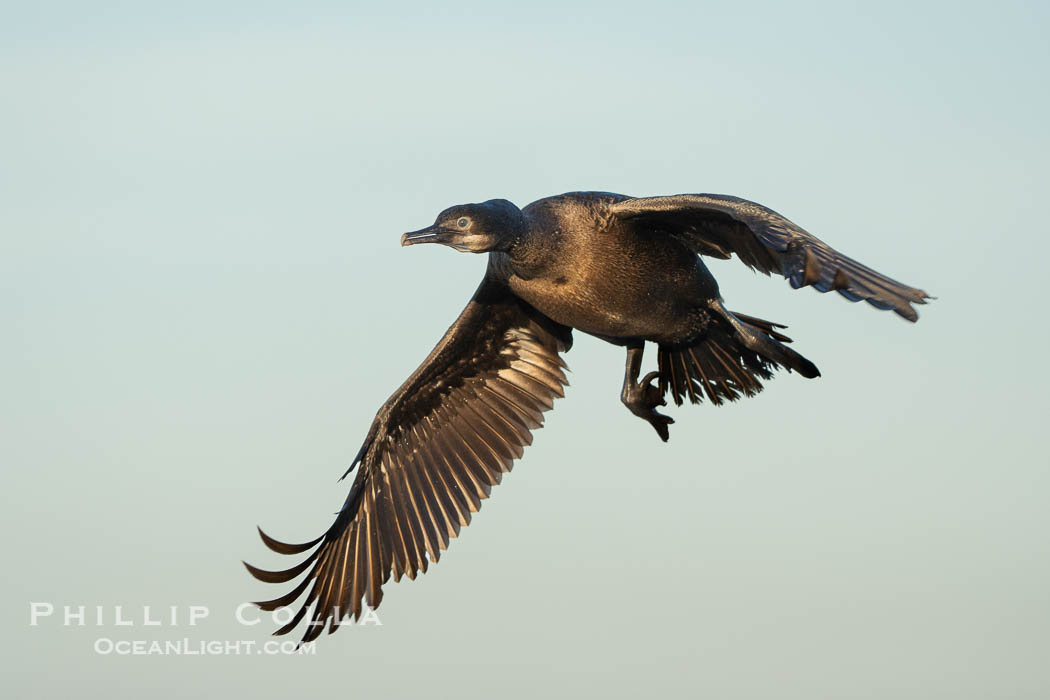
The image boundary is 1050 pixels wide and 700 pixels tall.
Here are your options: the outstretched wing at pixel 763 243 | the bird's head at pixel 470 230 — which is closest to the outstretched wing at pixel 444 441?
the bird's head at pixel 470 230

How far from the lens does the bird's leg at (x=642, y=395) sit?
11555mm

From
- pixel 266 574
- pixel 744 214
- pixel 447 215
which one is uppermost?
pixel 447 215

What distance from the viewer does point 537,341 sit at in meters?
12.1

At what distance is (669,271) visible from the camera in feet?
34.8

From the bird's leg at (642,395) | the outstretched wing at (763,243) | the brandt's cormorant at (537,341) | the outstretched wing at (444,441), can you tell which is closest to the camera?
the outstretched wing at (763,243)

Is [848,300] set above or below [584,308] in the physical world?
below

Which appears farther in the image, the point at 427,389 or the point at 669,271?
the point at 427,389

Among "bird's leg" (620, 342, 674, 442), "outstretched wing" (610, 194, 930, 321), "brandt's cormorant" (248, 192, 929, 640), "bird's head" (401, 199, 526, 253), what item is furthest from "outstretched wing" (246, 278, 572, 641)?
"outstretched wing" (610, 194, 930, 321)

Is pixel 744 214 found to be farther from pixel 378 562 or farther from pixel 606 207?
pixel 378 562

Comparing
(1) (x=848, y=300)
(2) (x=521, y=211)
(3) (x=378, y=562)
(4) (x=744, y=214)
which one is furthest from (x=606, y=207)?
(3) (x=378, y=562)

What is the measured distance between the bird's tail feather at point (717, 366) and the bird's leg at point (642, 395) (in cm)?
14

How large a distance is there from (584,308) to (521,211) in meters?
0.76

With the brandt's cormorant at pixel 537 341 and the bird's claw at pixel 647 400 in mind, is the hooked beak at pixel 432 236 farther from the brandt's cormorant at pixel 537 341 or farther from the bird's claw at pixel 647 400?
the bird's claw at pixel 647 400

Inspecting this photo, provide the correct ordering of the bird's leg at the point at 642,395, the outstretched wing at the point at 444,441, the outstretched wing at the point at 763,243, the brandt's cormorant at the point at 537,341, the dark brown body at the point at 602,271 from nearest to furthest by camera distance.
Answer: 1. the outstretched wing at the point at 763,243
2. the brandt's cormorant at the point at 537,341
3. the dark brown body at the point at 602,271
4. the bird's leg at the point at 642,395
5. the outstretched wing at the point at 444,441
